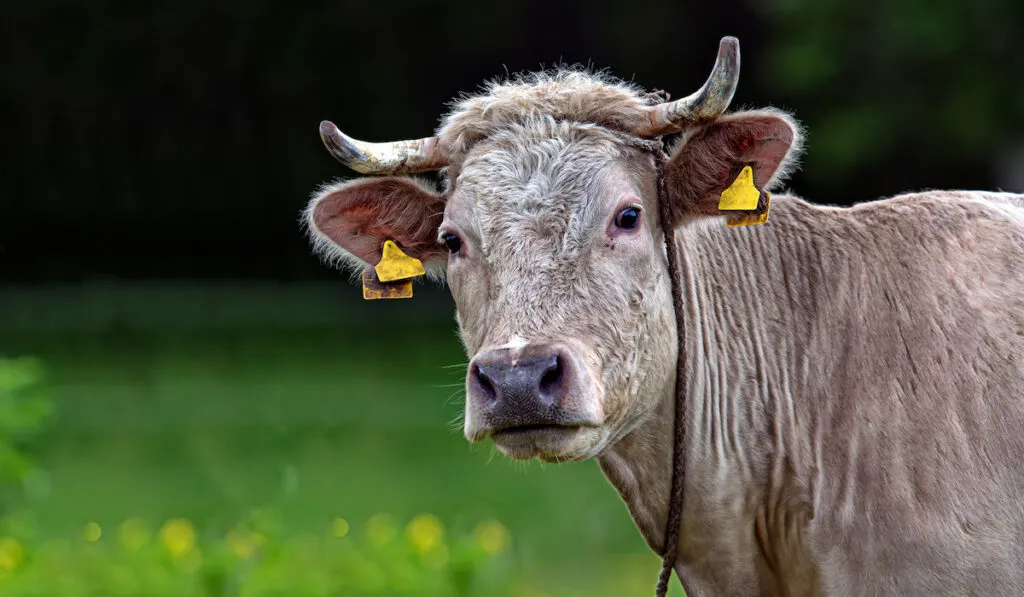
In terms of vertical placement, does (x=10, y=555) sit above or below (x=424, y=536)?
above

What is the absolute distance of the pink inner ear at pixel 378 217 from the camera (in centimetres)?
470

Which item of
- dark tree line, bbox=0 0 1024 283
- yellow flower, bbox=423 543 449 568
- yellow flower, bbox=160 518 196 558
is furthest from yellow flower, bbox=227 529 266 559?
dark tree line, bbox=0 0 1024 283

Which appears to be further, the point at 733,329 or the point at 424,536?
the point at 424,536

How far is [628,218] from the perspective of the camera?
4164 millimetres

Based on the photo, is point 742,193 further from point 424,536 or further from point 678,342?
point 424,536

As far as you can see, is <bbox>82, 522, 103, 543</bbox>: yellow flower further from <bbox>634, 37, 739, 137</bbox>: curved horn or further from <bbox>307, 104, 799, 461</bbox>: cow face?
<bbox>634, 37, 739, 137</bbox>: curved horn

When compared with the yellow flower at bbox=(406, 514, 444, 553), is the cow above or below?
above

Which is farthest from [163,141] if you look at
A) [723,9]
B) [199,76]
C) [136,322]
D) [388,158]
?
[388,158]

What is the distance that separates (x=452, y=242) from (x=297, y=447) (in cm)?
938

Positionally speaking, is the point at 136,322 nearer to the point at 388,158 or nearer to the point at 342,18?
the point at 342,18

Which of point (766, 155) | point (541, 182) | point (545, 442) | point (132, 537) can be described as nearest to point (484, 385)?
point (545, 442)

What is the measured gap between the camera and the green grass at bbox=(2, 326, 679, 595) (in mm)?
9258

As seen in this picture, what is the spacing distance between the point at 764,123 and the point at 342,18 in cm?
1908

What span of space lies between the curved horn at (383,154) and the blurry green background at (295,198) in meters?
3.86
